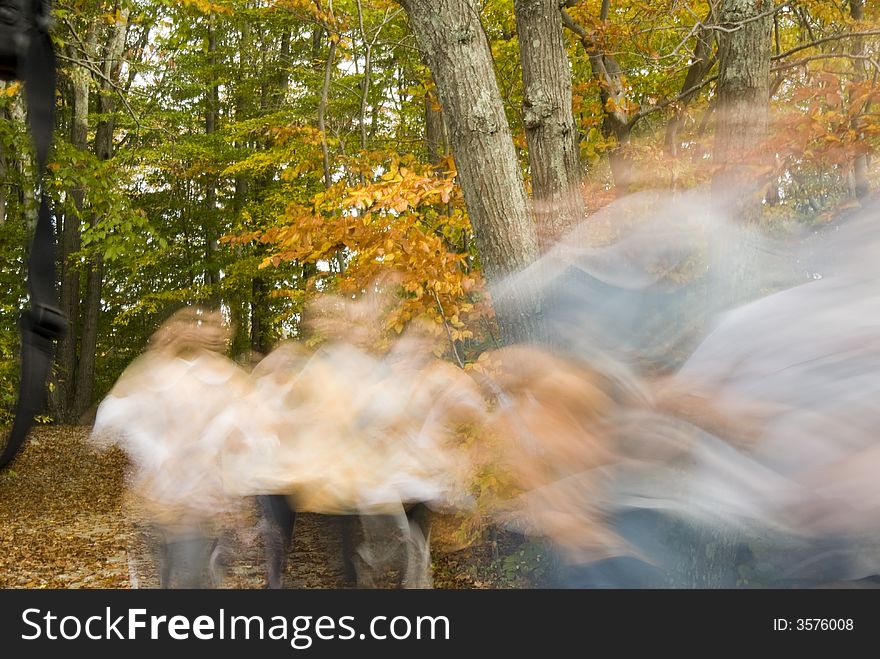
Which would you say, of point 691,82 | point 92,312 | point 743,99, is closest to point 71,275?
point 92,312

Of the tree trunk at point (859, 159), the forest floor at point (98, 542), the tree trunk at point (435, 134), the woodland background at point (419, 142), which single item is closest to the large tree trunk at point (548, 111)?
the woodland background at point (419, 142)

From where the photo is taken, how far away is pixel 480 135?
11.6 feet

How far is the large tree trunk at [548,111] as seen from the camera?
4035 millimetres

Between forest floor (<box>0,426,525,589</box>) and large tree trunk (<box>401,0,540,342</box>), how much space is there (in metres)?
1.55

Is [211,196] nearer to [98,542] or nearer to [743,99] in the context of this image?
[98,542]

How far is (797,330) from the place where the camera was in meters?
1.09

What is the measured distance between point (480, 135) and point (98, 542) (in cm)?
666

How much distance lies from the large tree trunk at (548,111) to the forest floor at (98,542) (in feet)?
6.64

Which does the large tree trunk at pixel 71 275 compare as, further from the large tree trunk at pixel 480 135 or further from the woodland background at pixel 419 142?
the large tree trunk at pixel 480 135

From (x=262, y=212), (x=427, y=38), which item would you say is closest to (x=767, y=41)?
(x=427, y=38)

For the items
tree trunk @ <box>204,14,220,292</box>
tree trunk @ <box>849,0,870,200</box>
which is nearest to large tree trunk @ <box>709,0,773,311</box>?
tree trunk @ <box>849,0,870,200</box>

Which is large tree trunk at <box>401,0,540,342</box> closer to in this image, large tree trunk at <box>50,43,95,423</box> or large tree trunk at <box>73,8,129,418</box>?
large tree trunk at <box>50,43,95,423</box>

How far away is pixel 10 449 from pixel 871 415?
3.56 feet

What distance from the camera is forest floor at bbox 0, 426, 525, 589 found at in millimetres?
4207
